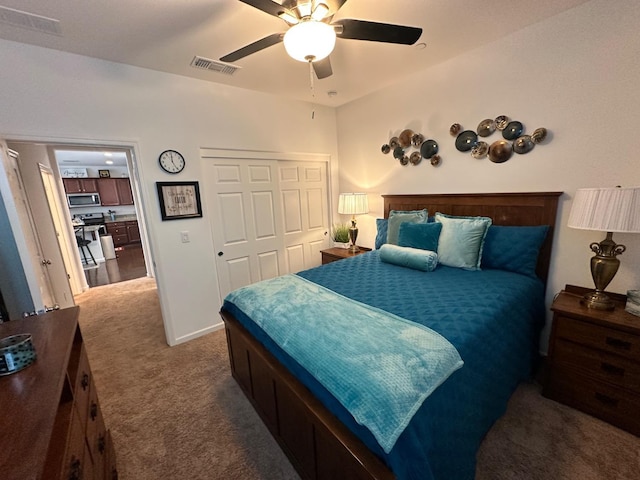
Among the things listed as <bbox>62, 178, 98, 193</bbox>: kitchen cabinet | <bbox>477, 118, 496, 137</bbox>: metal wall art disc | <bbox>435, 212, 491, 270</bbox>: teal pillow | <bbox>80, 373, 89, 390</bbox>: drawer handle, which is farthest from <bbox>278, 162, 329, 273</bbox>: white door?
<bbox>62, 178, 98, 193</bbox>: kitchen cabinet

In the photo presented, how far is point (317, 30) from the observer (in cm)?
129

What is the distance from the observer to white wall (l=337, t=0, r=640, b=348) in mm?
1788

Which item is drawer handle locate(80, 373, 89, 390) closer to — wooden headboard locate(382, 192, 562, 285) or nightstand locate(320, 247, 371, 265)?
nightstand locate(320, 247, 371, 265)

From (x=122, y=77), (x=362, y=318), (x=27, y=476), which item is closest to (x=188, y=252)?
(x=122, y=77)

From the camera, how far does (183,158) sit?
272cm

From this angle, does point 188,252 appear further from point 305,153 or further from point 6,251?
point 305,153

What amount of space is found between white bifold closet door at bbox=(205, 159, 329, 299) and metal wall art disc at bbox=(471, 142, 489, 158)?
1987 mm

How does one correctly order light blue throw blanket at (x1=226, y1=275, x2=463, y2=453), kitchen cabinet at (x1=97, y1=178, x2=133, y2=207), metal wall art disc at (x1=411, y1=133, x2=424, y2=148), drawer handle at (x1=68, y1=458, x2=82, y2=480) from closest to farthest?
1. drawer handle at (x1=68, y1=458, x2=82, y2=480)
2. light blue throw blanket at (x1=226, y1=275, x2=463, y2=453)
3. metal wall art disc at (x1=411, y1=133, x2=424, y2=148)
4. kitchen cabinet at (x1=97, y1=178, x2=133, y2=207)

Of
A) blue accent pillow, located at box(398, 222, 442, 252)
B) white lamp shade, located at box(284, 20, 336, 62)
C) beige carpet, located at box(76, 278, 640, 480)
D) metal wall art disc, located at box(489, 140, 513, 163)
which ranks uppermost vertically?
A: white lamp shade, located at box(284, 20, 336, 62)

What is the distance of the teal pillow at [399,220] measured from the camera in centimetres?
273

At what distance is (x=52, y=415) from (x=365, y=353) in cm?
106

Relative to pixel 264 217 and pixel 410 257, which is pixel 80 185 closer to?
pixel 264 217

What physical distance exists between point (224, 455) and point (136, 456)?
Answer: 55 cm


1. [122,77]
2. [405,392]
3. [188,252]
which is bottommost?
[405,392]
